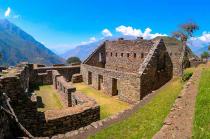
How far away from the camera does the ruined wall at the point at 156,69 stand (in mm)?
21075

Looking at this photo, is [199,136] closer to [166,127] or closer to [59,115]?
[166,127]

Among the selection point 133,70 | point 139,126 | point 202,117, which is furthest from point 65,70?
point 202,117

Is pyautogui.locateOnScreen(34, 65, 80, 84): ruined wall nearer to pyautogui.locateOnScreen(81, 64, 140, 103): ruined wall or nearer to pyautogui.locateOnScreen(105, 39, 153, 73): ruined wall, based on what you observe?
pyautogui.locateOnScreen(105, 39, 153, 73): ruined wall

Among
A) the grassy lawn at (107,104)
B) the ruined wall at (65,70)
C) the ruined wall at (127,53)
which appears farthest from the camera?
the ruined wall at (65,70)

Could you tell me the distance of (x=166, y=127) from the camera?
28.8 ft

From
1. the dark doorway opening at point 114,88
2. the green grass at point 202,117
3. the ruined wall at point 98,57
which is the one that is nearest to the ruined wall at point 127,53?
the ruined wall at point 98,57

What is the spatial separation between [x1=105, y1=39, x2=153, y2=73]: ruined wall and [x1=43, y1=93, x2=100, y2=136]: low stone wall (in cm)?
1522

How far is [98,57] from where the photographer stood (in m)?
37.0

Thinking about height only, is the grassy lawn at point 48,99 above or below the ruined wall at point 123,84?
below

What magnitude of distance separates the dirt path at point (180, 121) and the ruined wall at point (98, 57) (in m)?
23.9

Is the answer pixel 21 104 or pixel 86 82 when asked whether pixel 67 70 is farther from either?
pixel 21 104

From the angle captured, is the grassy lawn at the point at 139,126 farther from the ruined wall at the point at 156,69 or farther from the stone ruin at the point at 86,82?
the ruined wall at the point at 156,69

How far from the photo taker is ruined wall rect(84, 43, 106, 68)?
119 ft

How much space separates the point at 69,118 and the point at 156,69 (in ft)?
42.0
